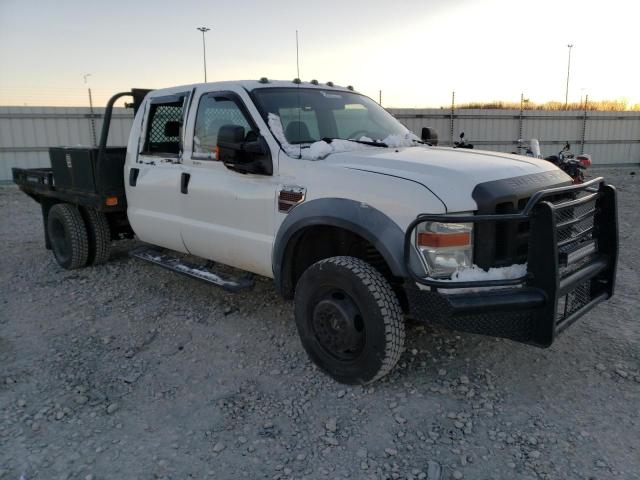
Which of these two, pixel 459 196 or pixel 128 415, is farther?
pixel 128 415

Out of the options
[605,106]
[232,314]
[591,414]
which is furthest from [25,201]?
[605,106]

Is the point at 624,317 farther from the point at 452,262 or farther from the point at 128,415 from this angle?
the point at 128,415

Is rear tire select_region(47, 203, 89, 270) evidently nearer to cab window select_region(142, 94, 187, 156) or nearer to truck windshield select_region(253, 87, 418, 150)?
cab window select_region(142, 94, 187, 156)

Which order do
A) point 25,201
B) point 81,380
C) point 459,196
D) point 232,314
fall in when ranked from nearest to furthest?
point 459,196
point 81,380
point 232,314
point 25,201

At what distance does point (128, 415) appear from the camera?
3186 mm

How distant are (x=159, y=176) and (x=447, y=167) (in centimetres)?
280

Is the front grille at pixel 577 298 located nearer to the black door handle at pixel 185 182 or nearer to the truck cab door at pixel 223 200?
the truck cab door at pixel 223 200

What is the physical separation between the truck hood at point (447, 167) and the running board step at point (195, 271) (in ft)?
4.12

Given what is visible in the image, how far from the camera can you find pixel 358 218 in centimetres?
317

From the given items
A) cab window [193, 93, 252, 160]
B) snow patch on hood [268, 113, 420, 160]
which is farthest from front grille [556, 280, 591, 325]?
cab window [193, 93, 252, 160]

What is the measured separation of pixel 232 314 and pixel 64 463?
2.12m

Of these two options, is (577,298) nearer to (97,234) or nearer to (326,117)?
(326,117)

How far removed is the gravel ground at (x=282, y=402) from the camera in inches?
107

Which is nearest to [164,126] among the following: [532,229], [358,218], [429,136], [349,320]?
[429,136]
